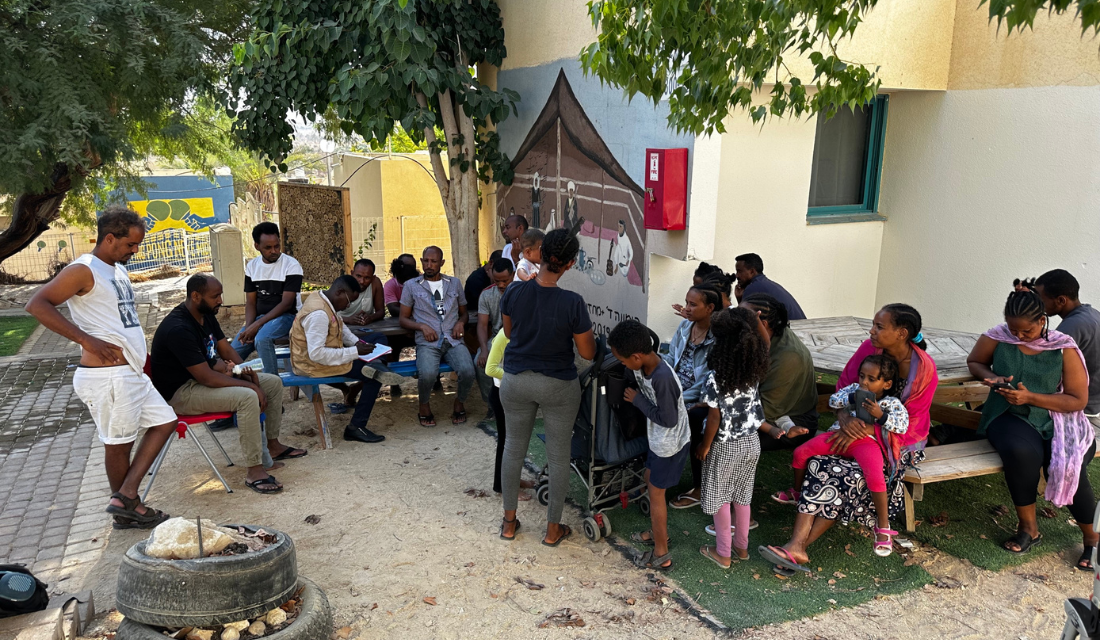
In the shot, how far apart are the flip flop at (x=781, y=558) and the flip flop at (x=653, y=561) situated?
1.77 ft

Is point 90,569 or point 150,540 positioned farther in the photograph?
point 90,569

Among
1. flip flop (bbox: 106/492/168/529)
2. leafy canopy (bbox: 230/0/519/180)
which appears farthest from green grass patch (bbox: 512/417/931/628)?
leafy canopy (bbox: 230/0/519/180)

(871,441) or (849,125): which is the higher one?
(849,125)

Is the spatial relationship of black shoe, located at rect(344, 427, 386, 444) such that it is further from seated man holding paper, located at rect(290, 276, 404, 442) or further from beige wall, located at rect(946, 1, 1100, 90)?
beige wall, located at rect(946, 1, 1100, 90)

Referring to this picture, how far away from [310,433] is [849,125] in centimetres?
613

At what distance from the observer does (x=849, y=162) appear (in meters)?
8.46

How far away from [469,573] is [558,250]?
75.0 inches

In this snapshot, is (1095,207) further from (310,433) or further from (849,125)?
(310,433)

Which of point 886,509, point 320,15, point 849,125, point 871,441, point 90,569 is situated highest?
point 320,15

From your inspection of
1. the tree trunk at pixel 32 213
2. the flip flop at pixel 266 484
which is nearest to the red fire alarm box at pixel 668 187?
the flip flop at pixel 266 484

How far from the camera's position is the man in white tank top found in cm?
465

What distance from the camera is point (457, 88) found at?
8531 mm

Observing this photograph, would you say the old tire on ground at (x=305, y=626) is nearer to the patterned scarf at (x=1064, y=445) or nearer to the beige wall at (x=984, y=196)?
the patterned scarf at (x=1064, y=445)

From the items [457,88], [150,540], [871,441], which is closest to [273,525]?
[150,540]
